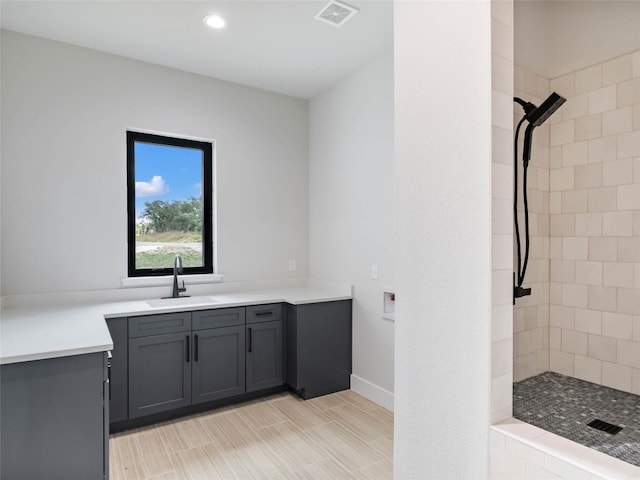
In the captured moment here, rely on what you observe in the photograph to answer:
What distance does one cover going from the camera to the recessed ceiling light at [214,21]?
2.58 meters

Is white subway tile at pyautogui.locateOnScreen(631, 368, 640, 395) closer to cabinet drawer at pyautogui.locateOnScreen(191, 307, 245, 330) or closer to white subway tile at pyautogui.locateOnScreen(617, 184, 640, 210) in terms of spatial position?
white subway tile at pyautogui.locateOnScreen(617, 184, 640, 210)

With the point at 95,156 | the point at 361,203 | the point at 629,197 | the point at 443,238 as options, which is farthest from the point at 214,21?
the point at 629,197

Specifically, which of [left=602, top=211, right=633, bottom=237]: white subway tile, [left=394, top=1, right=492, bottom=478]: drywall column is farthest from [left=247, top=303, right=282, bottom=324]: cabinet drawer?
[left=602, top=211, right=633, bottom=237]: white subway tile

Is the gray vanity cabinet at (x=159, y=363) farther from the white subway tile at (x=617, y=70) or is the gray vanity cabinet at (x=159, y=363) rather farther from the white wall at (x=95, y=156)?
the white subway tile at (x=617, y=70)

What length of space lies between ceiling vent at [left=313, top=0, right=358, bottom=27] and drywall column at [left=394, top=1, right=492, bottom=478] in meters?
1.37

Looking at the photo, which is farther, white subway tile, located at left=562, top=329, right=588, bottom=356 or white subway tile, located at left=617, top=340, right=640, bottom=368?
white subway tile, located at left=562, top=329, right=588, bottom=356

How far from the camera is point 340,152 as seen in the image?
3609 mm

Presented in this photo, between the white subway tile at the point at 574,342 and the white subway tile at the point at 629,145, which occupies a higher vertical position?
the white subway tile at the point at 629,145

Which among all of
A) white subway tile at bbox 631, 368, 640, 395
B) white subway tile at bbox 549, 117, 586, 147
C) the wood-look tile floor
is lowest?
the wood-look tile floor

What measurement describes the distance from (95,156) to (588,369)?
3.44 metres

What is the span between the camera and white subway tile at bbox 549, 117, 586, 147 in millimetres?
1711

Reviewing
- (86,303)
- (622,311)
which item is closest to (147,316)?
(86,303)

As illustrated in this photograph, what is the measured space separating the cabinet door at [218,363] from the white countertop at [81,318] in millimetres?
232

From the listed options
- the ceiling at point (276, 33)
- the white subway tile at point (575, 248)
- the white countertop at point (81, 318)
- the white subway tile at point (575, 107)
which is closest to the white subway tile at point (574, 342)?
the white subway tile at point (575, 248)
